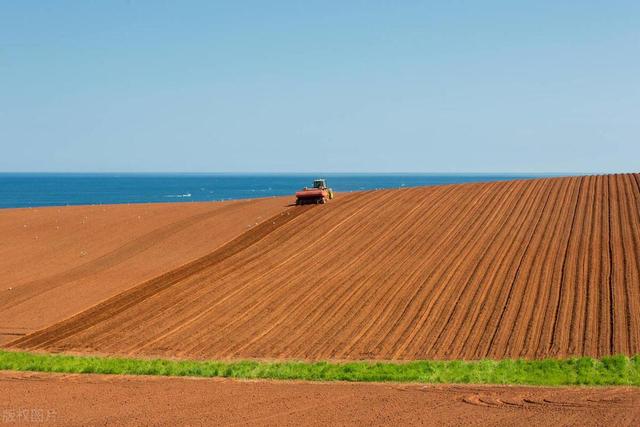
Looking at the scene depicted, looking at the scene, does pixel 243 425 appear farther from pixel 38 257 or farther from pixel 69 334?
pixel 38 257

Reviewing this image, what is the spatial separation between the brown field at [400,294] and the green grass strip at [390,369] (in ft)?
4.66

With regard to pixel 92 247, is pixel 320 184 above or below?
above

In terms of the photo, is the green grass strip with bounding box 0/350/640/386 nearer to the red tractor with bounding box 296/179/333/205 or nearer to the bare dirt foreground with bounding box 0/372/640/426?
the bare dirt foreground with bounding box 0/372/640/426

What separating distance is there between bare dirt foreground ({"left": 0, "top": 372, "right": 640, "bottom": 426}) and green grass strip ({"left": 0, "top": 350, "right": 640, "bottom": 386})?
870 millimetres

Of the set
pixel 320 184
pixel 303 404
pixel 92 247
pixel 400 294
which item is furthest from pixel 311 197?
pixel 303 404

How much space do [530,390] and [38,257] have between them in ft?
94.7

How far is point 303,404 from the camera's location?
17.3 m

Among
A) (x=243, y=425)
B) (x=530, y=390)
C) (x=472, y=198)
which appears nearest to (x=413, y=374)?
(x=530, y=390)

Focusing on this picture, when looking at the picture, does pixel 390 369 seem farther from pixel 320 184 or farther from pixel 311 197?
pixel 320 184

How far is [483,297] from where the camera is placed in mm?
27781

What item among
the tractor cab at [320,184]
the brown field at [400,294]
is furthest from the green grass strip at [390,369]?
the tractor cab at [320,184]

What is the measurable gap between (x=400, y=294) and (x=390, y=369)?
8.20m

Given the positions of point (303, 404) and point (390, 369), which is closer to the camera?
point (303, 404)

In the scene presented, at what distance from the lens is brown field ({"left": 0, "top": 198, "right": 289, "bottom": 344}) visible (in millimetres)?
31281
